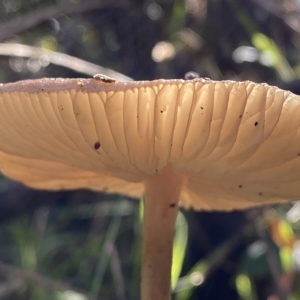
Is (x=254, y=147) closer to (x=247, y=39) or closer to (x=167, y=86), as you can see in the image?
(x=167, y=86)

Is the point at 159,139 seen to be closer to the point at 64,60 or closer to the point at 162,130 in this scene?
the point at 162,130

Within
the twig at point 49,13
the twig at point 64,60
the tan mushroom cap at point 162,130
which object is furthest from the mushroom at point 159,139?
the twig at point 49,13

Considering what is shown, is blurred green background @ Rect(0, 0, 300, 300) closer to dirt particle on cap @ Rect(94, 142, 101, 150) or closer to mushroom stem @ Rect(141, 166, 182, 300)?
mushroom stem @ Rect(141, 166, 182, 300)

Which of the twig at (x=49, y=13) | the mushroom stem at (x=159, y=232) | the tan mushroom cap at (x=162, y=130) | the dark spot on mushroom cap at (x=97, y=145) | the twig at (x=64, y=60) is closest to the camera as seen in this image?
the tan mushroom cap at (x=162, y=130)

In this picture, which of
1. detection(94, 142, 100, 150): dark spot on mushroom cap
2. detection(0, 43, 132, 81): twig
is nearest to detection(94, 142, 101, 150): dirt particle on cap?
detection(94, 142, 100, 150): dark spot on mushroom cap

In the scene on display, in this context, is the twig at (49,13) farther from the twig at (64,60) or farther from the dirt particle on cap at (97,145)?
the dirt particle on cap at (97,145)

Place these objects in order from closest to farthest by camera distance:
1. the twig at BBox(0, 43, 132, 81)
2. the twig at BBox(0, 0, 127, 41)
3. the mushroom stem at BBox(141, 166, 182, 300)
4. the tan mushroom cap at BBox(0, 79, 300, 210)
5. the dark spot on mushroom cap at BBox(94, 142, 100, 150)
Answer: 1. the tan mushroom cap at BBox(0, 79, 300, 210)
2. the dark spot on mushroom cap at BBox(94, 142, 100, 150)
3. the mushroom stem at BBox(141, 166, 182, 300)
4. the twig at BBox(0, 43, 132, 81)
5. the twig at BBox(0, 0, 127, 41)
